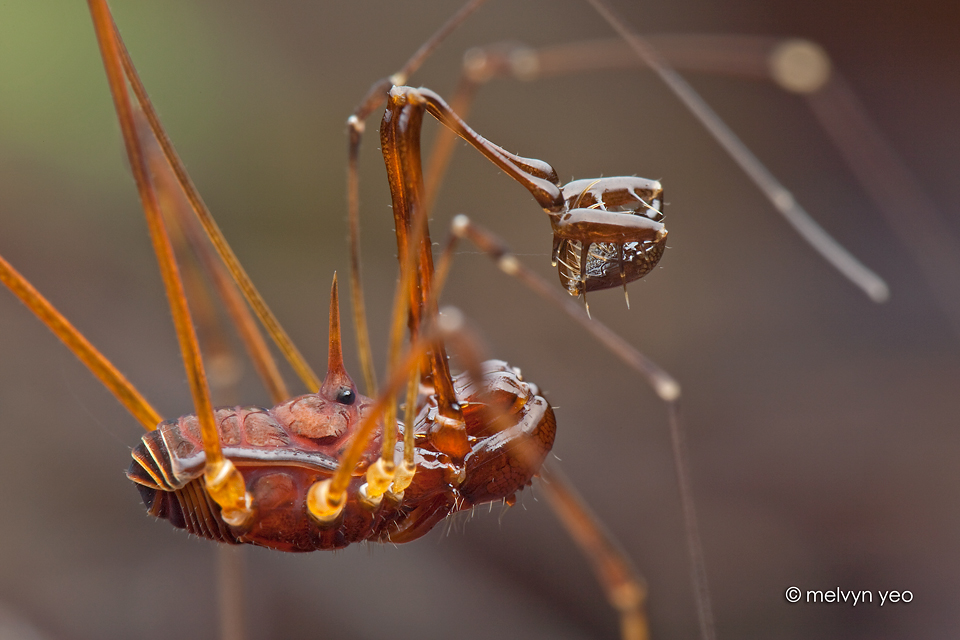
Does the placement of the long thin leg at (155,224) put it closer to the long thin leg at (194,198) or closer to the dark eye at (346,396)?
the long thin leg at (194,198)

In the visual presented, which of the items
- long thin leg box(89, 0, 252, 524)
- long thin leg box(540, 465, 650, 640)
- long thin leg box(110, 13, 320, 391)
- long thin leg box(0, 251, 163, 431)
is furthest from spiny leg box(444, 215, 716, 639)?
long thin leg box(0, 251, 163, 431)

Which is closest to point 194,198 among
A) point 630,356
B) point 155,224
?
point 155,224

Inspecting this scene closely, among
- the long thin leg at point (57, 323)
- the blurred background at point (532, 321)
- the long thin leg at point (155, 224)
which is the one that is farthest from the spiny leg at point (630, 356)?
the blurred background at point (532, 321)

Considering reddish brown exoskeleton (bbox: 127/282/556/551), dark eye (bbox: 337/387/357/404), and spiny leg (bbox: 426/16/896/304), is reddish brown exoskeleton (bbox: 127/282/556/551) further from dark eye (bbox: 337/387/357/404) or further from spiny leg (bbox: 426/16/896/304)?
spiny leg (bbox: 426/16/896/304)

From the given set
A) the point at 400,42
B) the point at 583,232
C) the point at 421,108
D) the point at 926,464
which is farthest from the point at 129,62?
the point at 926,464

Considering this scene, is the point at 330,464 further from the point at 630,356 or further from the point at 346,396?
the point at 630,356

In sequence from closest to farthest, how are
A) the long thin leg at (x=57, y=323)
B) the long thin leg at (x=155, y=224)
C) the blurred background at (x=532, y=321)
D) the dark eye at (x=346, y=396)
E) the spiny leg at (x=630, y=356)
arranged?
the spiny leg at (x=630, y=356)
the long thin leg at (x=155, y=224)
the long thin leg at (x=57, y=323)
the dark eye at (x=346, y=396)
the blurred background at (x=532, y=321)

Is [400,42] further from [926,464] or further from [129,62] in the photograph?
[926,464]
